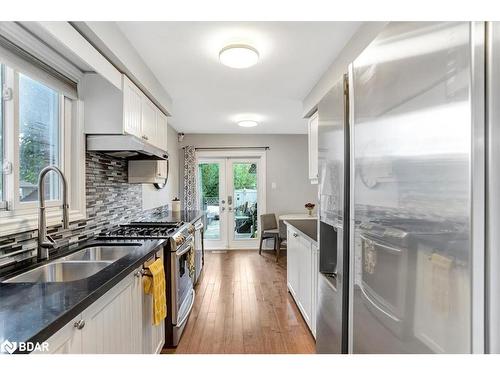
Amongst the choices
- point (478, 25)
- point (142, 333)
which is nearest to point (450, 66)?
point (478, 25)

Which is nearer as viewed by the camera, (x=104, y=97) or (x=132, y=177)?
(x=104, y=97)

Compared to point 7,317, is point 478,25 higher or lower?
higher

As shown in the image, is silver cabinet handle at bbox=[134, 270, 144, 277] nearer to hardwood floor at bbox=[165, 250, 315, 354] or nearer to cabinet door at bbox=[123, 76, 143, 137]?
hardwood floor at bbox=[165, 250, 315, 354]

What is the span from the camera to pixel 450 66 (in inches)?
24.5

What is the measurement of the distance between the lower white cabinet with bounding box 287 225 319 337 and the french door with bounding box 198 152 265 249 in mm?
2484

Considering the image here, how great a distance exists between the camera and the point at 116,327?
4.31 ft

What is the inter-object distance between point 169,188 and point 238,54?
3.35 meters

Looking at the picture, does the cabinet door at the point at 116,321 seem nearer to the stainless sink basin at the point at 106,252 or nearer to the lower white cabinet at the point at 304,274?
the stainless sink basin at the point at 106,252

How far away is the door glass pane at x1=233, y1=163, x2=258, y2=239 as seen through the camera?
5715 millimetres

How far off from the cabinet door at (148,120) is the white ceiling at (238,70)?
0.94 feet

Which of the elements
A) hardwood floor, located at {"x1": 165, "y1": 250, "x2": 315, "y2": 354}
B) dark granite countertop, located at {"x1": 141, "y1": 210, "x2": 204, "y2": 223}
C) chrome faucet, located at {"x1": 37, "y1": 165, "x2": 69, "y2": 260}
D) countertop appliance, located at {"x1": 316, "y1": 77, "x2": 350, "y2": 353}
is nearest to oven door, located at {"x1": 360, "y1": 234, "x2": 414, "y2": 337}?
countertop appliance, located at {"x1": 316, "y1": 77, "x2": 350, "y2": 353}

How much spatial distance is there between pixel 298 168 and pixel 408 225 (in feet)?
16.6

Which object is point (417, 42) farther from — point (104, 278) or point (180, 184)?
point (180, 184)

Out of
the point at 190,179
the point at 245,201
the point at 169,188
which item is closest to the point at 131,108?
the point at 169,188
